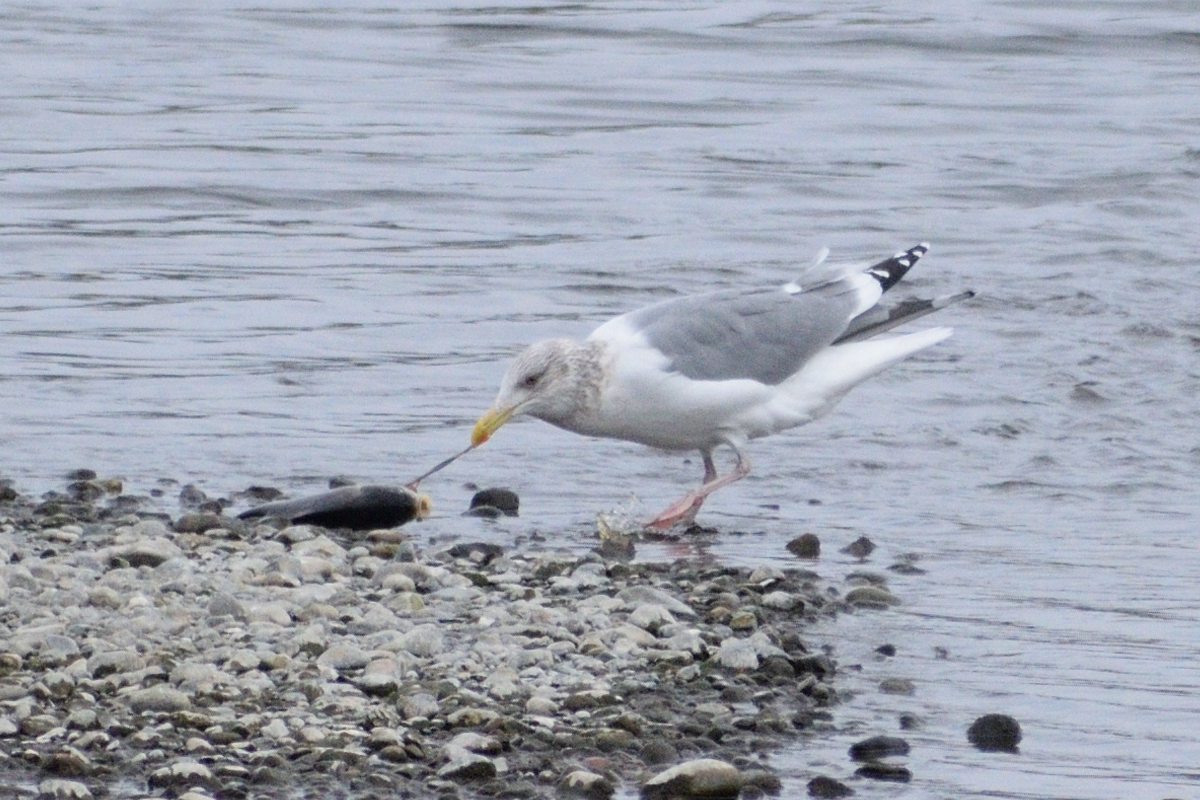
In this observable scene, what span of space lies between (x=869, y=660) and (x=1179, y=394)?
468cm

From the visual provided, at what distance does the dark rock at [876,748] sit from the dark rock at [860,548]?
2.18 metres

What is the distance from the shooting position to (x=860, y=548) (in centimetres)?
734

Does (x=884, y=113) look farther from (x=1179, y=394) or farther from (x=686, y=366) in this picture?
(x=686, y=366)

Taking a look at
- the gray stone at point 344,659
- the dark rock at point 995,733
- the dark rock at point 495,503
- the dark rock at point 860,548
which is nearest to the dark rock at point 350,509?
the dark rock at point 495,503

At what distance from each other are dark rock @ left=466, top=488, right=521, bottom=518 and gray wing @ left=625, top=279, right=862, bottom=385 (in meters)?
0.77

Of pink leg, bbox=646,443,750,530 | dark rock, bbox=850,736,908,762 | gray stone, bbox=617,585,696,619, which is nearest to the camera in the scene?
dark rock, bbox=850,736,908,762

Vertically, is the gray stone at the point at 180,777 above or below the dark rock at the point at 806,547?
above

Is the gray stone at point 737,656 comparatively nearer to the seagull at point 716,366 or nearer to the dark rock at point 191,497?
the seagull at point 716,366

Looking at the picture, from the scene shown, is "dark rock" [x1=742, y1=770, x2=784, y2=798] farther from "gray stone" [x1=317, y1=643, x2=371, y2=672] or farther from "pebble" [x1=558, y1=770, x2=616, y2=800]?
"gray stone" [x1=317, y1=643, x2=371, y2=672]

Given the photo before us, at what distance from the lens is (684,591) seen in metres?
6.47

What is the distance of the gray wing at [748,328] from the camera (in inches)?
305

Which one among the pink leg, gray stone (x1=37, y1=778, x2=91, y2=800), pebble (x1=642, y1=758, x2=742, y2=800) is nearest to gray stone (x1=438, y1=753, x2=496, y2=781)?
pebble (x1=642, y1=758, x2=742, y2=800)

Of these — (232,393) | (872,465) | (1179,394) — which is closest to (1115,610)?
(872,465)

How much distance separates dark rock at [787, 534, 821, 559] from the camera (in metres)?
7.27
